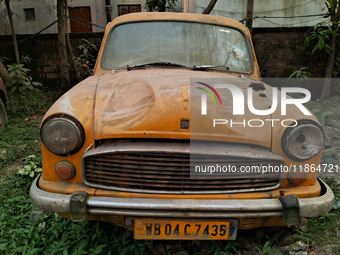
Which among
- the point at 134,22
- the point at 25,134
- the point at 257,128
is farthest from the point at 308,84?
the point at 25,134

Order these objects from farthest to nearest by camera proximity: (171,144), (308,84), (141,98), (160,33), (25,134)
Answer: (308,84)
(25,134)
(160,33)
(141,98)
(171,144)

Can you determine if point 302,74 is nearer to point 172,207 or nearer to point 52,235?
point 172,207

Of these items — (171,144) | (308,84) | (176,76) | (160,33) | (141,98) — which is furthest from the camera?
(308,84)

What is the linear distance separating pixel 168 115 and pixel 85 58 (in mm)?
5850

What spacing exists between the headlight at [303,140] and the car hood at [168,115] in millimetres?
118

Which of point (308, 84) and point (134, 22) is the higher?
point (134, 22)

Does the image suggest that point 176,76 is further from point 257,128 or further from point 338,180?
point 338,180

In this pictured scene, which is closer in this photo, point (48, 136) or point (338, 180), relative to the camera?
point (48, 136)

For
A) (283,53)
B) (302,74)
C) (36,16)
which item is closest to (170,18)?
(302,74)

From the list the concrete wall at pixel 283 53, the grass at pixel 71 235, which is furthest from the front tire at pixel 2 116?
the concrete wall at pixel 283 53

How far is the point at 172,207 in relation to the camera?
1.62 m

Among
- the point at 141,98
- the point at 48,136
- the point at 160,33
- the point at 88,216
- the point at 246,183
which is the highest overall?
the point at 160,33

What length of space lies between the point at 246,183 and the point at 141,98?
868mm

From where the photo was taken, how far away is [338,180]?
10.1 feet
